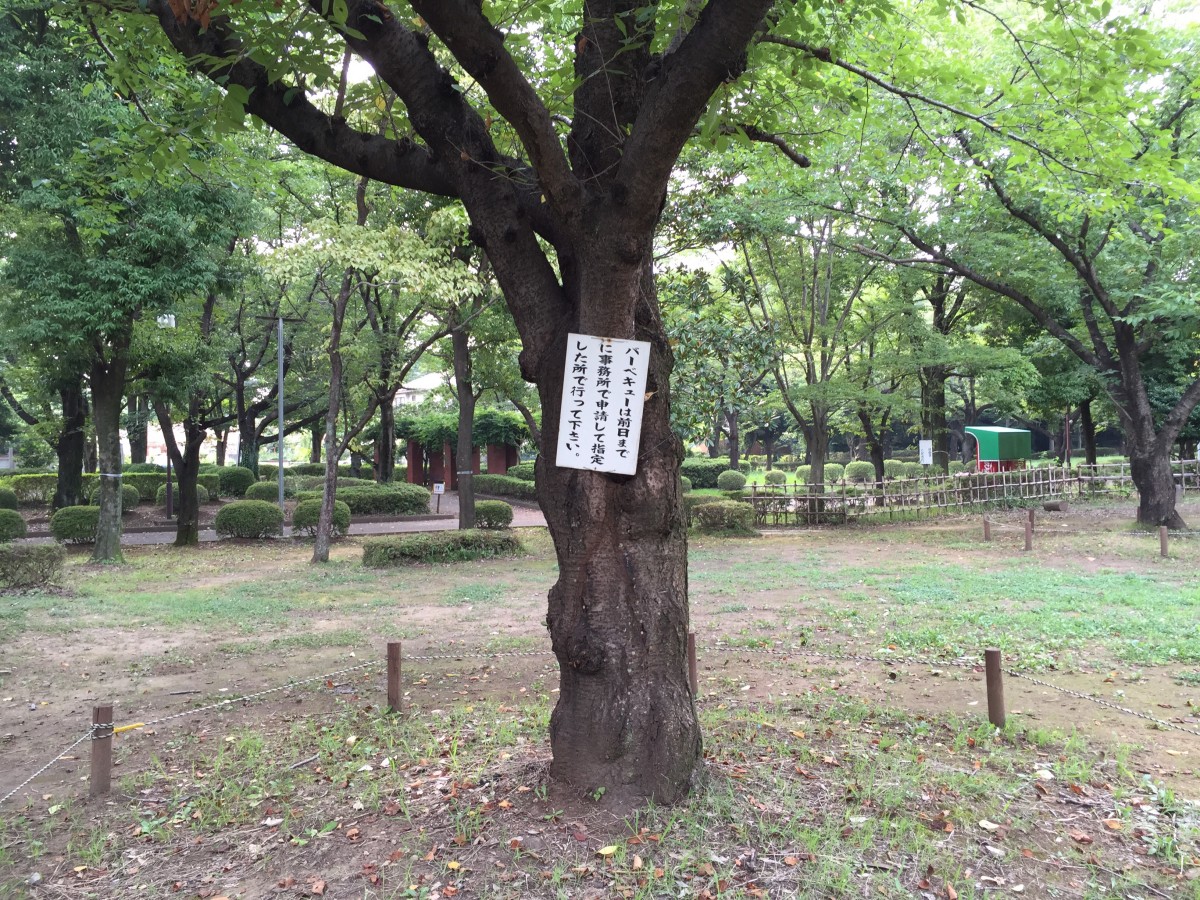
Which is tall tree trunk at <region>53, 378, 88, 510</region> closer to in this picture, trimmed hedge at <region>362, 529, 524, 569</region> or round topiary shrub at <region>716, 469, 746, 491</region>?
Answer: trimmed hedge at <region>362, 529, 524, 569</region>

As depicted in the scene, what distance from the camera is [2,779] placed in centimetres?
432

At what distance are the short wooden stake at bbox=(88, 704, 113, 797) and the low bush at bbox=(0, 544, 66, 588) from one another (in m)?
8.03

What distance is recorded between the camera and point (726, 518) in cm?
1783

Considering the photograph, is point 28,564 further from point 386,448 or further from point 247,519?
point 386,448

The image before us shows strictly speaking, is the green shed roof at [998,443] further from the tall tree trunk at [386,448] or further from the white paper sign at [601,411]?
the white paper sign at [601,411]

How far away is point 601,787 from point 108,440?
13.5m

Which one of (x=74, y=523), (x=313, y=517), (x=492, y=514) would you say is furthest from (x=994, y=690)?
(x=74, y=523)

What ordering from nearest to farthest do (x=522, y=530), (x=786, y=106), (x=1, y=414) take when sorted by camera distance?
1. (x=786, y=106)
2. (x=522, y=530)
3. (x=1, y=414)

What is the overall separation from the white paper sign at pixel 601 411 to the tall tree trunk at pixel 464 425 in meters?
13.4

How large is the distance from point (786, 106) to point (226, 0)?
3485 millimetres

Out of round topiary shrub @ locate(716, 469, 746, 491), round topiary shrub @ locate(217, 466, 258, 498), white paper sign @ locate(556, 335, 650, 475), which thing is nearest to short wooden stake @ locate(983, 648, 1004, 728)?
white paper sign @ locate(556, 335, 650, 475)

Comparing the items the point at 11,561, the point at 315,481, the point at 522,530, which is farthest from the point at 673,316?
the point at 315,481

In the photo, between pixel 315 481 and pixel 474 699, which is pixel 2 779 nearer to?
pixel 474 699

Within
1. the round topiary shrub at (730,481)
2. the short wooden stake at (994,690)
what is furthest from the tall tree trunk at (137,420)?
the short wooden stake at (994,690)
